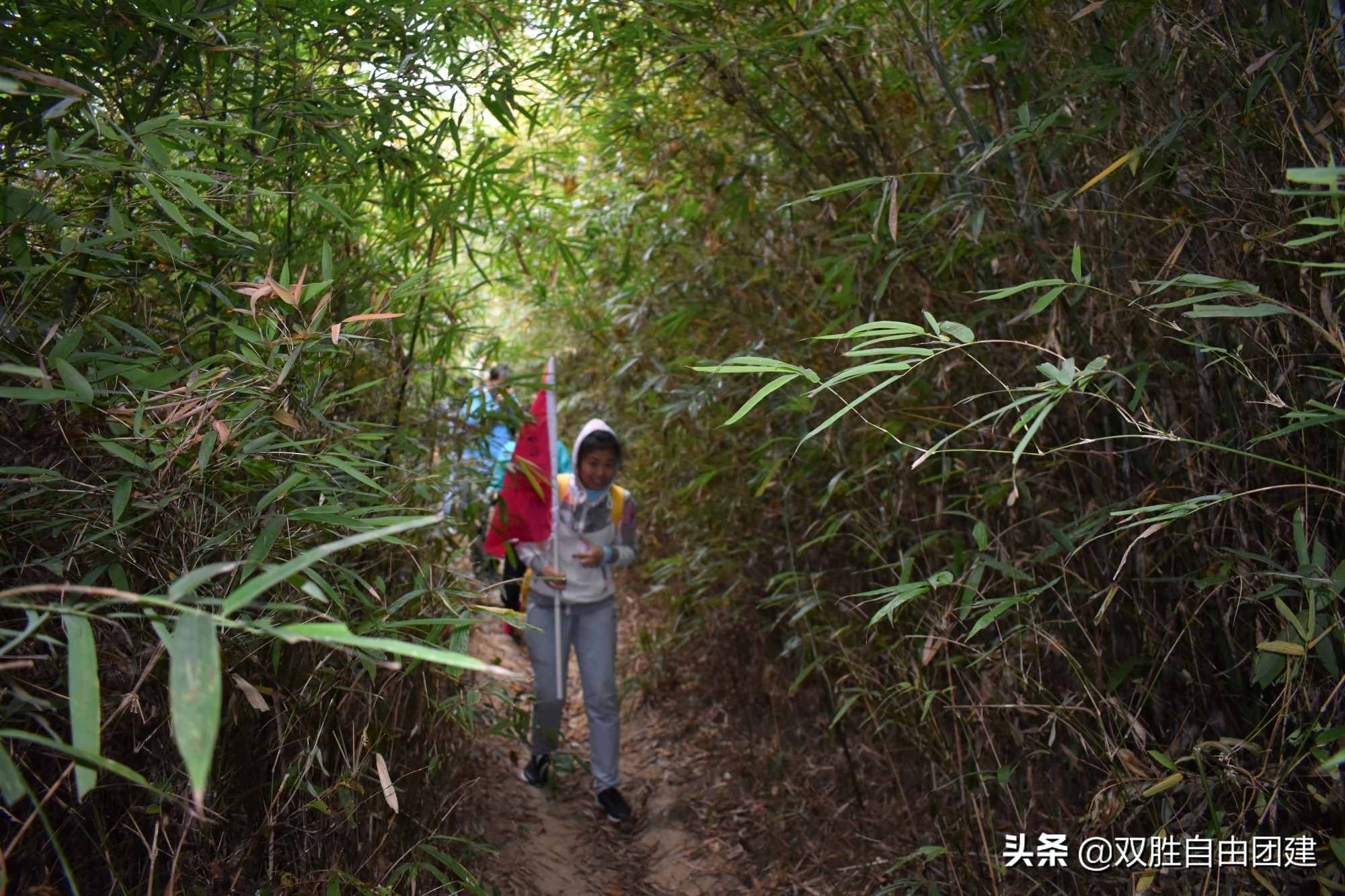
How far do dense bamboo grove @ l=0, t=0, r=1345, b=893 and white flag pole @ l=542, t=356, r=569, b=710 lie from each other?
417 millimetres

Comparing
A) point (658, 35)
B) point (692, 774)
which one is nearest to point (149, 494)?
point (658, 35)

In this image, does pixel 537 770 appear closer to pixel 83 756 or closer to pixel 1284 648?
pixel 1284 648

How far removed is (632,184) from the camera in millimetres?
3637

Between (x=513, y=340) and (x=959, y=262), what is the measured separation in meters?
4.61

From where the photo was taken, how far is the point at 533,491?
3.38m

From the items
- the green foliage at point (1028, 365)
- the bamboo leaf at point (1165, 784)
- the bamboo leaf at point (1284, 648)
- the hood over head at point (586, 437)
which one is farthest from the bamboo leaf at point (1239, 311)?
the hood over head at point (586, 437)

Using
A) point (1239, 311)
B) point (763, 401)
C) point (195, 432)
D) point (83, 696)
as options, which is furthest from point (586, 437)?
point (83, 696)

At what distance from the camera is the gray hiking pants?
3.49 m

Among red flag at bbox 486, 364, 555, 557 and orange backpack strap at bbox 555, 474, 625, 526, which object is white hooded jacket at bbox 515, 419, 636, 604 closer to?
orange backpack strap at bbox 555, 474, 625, 526

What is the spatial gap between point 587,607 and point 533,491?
0.57 meters

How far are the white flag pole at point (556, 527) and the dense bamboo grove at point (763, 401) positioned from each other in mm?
417

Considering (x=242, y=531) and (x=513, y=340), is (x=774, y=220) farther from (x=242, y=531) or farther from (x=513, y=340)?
(x=513, y=340)

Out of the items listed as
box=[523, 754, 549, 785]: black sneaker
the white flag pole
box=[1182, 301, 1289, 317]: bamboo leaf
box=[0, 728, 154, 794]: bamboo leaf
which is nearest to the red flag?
the white flag pole

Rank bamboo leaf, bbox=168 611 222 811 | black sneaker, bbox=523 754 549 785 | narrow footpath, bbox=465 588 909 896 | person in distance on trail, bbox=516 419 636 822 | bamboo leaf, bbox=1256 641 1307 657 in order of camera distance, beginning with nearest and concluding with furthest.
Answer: bamboo leaf, bbox=168 611 222 811, bamboo leaf, bbox=1256 641 1307 657, narrow footpath, bbox=465 588 909 896, person in distance on trail, bbox=516 419 636 822, black sneaker, bbox=523 754 549 785
